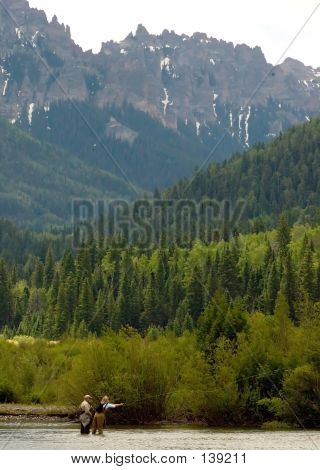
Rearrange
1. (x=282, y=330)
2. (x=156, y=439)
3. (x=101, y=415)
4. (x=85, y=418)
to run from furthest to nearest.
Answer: (x=282, y=330) < (x=156, y=439) < (x=85, y=418) < (x=101, y=415)

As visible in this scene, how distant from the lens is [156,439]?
78.2 metres

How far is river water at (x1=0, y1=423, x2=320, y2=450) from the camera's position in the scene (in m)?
71.7

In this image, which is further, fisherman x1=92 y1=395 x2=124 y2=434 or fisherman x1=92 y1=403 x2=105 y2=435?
fisherman x1=92 y1=403 x2=105 y2=435

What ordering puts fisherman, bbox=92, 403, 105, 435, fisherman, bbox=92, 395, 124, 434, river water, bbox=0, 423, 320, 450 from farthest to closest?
fisherman, bbox=92, 403, 105, 435 → fisherman, bbox=92, 395, 124, 434 → river water, bbox=0, 423, 320, 450

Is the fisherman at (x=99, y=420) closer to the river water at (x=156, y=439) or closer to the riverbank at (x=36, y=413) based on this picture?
the river water at (x=156, y=439)

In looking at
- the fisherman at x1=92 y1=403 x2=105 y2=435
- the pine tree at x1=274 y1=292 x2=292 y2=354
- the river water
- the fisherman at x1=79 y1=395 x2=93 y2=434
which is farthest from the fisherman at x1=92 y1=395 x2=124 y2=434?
the pine tree at x1=274 y1=292 x2=292 y2=354

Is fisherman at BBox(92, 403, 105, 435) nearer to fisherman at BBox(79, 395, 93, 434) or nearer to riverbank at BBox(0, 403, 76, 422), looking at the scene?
fisherman at BBox(79, 395, 93, 434)

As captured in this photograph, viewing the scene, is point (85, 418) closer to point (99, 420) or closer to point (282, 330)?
point (99, 420)

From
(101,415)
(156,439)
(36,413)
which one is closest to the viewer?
(101,415)

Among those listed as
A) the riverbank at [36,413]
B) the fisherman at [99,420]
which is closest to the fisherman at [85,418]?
the fisherman at [99,420]

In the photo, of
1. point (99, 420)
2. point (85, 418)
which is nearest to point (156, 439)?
point (99, 420)

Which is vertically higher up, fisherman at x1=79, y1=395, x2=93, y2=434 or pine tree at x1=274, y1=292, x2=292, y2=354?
pine tree at x1=274, y1=292, x2=292, y2=354

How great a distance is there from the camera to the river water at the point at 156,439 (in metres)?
71.7
